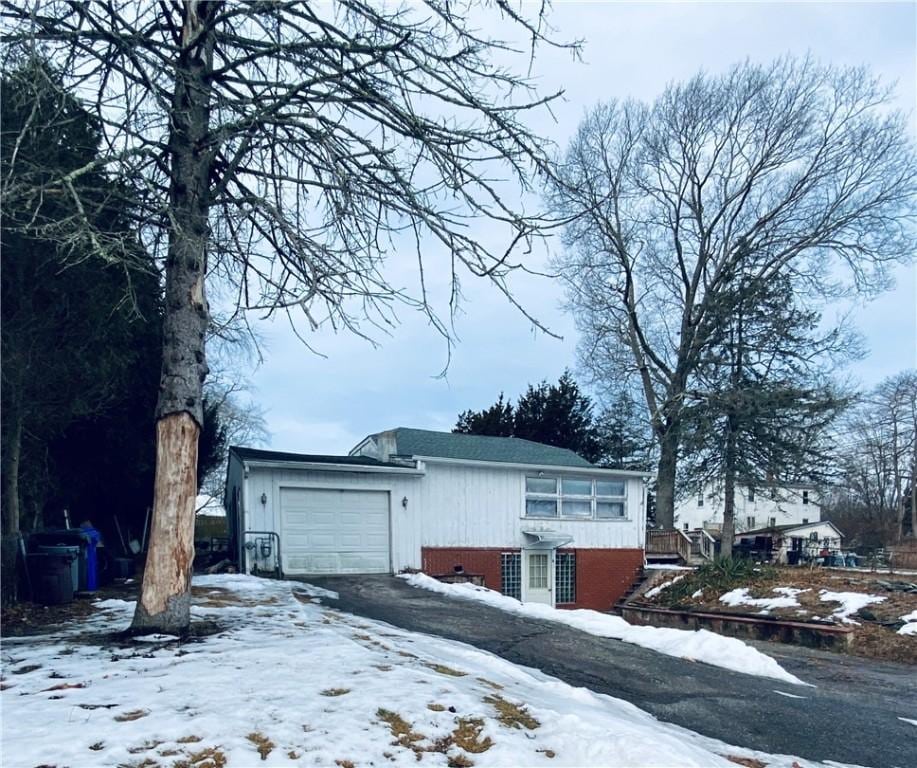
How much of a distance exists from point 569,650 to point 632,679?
1286 mm

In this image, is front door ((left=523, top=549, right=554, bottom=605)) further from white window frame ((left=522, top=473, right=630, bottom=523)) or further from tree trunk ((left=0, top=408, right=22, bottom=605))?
tree trunk ((left=0, top=408, right=22, bottom=605))

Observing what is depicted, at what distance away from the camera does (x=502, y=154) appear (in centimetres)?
689

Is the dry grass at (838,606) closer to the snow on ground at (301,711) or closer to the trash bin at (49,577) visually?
the snow on ground at (301,711)

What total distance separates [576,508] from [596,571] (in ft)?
6.14

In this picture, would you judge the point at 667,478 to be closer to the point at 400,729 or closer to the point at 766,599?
the point at 766,599

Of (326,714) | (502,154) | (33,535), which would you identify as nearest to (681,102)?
(502,154)

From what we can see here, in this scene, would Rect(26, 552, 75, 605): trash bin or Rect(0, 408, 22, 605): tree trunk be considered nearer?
Rect(0, 408, 22, 605): tree trunk

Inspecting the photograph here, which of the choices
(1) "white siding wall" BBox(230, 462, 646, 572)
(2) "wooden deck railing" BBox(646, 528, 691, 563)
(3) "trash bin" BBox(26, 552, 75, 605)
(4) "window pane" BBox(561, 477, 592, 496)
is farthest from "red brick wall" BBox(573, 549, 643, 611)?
(3) "trash bin" BBox(26, 552, 75, 605)

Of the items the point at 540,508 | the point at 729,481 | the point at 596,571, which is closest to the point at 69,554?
the point at 540,508

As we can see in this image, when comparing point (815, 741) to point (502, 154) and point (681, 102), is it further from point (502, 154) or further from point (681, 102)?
point (681, 102)

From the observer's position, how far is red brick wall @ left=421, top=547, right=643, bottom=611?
18.7 meters

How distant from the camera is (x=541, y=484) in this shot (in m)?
20.0

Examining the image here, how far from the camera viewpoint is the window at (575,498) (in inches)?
782

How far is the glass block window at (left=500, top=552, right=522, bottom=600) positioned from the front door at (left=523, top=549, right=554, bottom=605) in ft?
0.71
